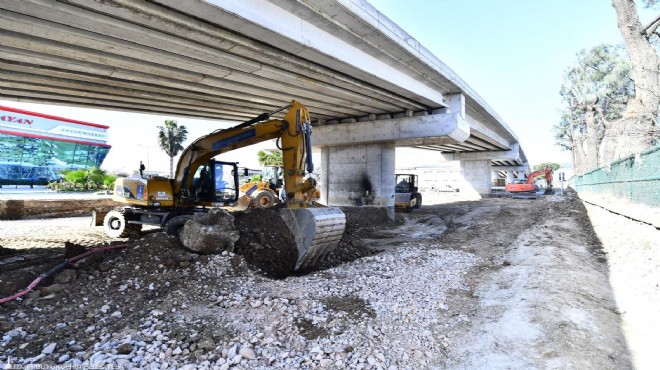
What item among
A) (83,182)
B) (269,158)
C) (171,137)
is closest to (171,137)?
(171,137)

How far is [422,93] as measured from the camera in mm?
11695

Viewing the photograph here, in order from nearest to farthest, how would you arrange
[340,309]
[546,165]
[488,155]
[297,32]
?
[340,309] → [297,32] → [488,155] → [546,165]

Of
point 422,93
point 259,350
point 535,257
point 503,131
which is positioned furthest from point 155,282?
point 503,131

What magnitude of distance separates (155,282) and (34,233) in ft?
28.2

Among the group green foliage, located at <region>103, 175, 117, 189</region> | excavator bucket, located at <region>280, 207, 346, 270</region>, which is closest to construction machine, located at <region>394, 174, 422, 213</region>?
excavator bucket, located at <region>280, 207, 346, 270</region>

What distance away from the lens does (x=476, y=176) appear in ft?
110

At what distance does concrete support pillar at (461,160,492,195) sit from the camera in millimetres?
33062

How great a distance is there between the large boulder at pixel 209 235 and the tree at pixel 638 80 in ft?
35.1

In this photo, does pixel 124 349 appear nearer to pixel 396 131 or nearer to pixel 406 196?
pixel 396 131

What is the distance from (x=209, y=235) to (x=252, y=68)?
13.9 ft

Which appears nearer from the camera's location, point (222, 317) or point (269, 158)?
point (222, 317)

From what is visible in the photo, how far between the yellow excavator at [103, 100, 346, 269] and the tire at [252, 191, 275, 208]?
12.3ft

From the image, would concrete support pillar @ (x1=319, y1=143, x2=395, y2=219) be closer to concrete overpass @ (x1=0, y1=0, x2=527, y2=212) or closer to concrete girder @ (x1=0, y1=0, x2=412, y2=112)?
concrete overpass @ (x1=0, y1=0, x2=527, y2=212)

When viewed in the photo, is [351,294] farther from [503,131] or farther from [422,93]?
[503,131]
